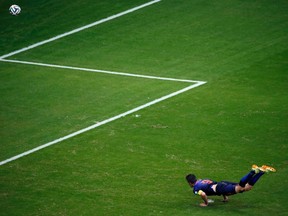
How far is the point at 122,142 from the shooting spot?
25156 millimetres

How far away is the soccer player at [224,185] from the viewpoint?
19.2 m

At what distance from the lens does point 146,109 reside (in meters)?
28.3

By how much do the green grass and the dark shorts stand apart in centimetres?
46

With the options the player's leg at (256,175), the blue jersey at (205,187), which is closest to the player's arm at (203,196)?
the blue jersey at (205,187)

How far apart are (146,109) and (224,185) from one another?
363 inches

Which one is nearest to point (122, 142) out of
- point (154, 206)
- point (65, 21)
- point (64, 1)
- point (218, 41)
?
point (154, 206)

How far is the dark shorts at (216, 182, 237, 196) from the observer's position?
1955cm

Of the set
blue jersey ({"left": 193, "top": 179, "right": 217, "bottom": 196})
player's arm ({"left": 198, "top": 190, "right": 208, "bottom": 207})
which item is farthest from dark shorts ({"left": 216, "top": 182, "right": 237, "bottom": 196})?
player's arm ({"left": 198, "top": 190, "right": 208, "bottom": 207})

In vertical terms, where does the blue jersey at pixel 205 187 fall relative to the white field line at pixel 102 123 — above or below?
below

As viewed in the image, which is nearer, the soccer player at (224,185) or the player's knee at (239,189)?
the soccer player at (224,185)

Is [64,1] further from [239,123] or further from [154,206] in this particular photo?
[154,206]

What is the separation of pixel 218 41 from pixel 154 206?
16.4m

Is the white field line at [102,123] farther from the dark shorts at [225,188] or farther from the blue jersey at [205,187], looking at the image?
the dark shorts at [225,188]

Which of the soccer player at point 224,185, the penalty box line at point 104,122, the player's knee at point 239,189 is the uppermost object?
the penalty box line at point 104,122
